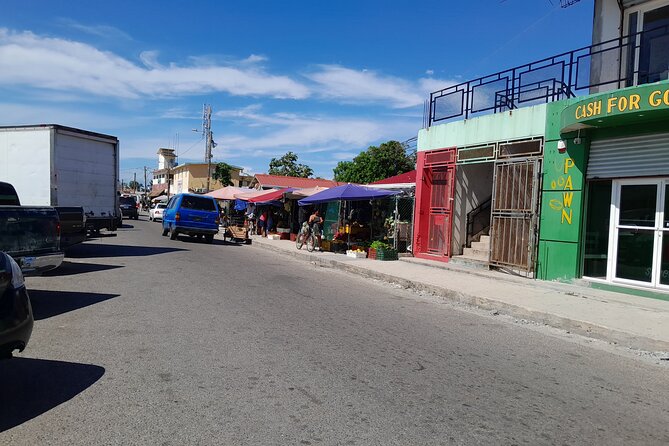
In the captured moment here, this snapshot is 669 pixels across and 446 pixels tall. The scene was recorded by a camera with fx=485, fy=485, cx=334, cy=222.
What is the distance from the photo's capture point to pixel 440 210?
15773 mm

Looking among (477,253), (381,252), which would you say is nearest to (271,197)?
(381,252)

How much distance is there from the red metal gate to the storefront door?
524cm

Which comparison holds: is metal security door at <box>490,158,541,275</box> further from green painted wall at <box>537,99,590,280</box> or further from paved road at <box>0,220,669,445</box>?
paved road at <box>0,220,669,445</box>

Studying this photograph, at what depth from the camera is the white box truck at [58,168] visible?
1270 centimetres

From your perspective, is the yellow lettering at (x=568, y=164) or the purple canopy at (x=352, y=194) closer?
the yellow lettering at (x=568, y=164)

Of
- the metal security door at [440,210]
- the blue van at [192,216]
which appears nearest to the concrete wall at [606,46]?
the metal security door at [440,210]

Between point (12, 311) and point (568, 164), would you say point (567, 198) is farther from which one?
point (12, 311)

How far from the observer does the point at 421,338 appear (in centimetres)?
673

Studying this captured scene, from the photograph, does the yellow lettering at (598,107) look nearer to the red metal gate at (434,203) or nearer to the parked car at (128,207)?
the red metal gate at (434,203)

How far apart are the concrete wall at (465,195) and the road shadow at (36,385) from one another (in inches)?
482

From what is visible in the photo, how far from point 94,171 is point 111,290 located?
6594mm

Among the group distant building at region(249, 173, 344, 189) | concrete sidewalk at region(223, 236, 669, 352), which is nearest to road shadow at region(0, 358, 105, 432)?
concrete sidewalk at region(223, 236, 669, 352)

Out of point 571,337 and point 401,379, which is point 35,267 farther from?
point 571,337

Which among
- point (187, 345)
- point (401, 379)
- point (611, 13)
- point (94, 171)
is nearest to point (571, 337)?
point (401, 379)
